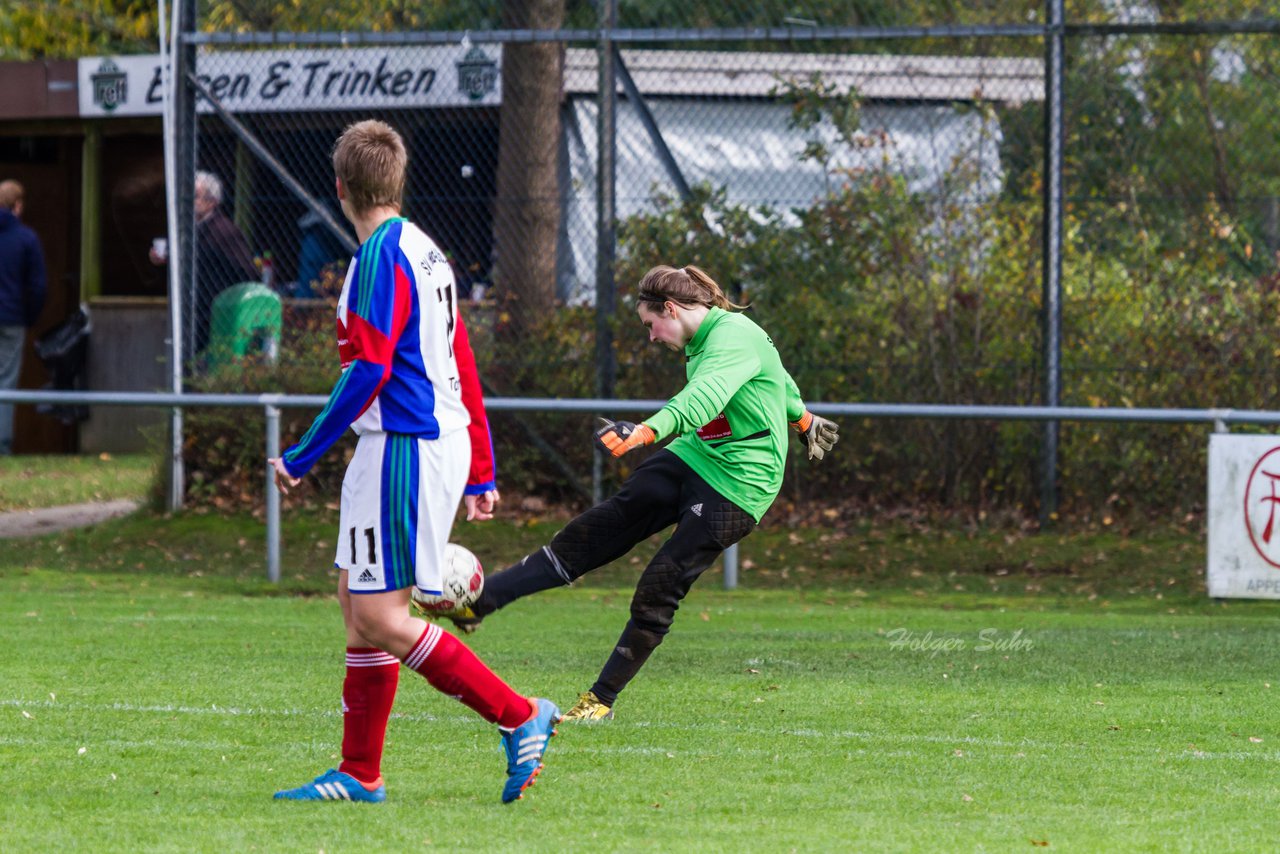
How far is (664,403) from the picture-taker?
1030 centimetres

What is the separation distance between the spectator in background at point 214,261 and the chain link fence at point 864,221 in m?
0.10

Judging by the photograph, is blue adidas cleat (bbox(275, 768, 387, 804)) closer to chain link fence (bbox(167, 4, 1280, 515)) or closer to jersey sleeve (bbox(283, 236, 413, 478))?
jersey sleeve (bbox(283, 236, 413, 478))

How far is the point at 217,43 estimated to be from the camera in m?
13.3

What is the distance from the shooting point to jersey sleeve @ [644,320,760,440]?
618 centimetres

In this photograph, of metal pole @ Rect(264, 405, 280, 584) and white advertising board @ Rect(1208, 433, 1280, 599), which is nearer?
white advertising board @ Rect(1208, 433, 1280, 599)

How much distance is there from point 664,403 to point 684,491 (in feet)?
10.7

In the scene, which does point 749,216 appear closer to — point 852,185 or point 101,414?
point 852,185

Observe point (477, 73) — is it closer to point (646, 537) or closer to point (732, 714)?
point (646, 537)

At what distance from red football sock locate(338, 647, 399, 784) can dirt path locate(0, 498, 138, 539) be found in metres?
8.46

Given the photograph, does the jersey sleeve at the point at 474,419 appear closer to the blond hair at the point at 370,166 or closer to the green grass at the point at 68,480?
the blond hair at the point at 370,166

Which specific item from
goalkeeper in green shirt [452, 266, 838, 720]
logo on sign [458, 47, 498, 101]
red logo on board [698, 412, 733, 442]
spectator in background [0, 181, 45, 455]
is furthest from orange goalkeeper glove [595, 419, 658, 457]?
spectator in background [0, 181, 45, 455]

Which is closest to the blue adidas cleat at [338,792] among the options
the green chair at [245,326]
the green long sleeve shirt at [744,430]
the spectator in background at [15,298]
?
the green long sleeve shirt at [744,430]

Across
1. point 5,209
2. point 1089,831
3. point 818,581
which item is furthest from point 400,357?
point 5,209

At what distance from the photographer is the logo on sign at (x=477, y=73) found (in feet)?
44.7
